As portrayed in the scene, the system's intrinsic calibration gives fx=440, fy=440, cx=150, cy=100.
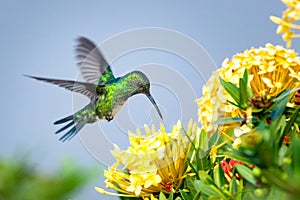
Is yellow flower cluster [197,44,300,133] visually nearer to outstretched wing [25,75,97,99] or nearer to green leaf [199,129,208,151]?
green leaf [199,129,208,151]

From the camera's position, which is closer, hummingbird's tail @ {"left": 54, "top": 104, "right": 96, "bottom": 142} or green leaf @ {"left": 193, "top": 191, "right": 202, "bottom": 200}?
green leaf @ {"left": 193, "top": 191, "right": 202, "bottom": 200}

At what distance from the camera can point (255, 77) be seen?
145cm

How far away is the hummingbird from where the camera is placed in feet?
8.62

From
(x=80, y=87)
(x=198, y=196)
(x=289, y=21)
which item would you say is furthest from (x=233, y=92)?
(x=80, y=87)

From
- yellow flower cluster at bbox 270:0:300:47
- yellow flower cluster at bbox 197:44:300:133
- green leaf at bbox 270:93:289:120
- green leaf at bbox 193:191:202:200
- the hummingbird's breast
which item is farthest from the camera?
the hummingbird's breast

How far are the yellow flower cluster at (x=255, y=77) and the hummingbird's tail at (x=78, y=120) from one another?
53.3 inches

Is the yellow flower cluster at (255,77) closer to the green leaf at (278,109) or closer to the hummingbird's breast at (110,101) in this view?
the green leaf at (278,109)

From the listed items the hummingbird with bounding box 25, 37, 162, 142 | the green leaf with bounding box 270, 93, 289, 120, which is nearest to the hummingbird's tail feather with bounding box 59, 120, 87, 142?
the hummingbird with bounding box 25, 37, 162, 142

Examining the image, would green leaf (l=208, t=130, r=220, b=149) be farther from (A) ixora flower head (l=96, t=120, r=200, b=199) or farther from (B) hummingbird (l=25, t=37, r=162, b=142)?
(B) hummingbird (l=25, t=37, r=162, b=142)

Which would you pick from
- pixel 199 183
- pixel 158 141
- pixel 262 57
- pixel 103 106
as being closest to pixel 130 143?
pixel 158 141

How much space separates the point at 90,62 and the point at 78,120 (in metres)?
0.40

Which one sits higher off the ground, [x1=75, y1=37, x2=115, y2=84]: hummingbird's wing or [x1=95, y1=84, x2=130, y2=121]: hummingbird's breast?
[x1=75, y1=37, x2=115, y2=84]: hummingbird's wing

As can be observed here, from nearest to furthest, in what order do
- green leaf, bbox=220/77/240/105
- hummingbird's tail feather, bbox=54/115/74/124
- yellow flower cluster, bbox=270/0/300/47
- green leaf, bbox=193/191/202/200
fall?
1. yellow flower cluster, bbox=270/0/300/47
2. green leaf, bbox=193/191/202/200
3. green leaf, bbox=220/77/240/105
4. hummingbird's tail feather, bbox=54/115/74/124

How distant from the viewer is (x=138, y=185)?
1.43 meters
